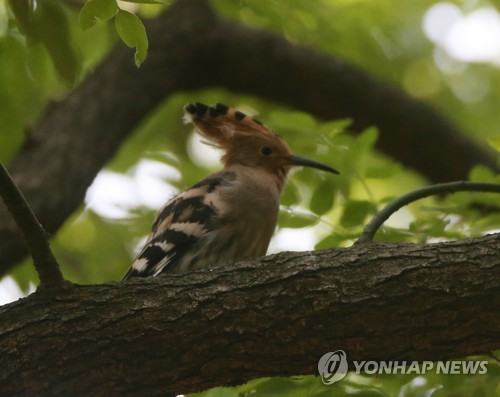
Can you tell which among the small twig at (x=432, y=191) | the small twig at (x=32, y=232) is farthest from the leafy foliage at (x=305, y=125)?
the small twig at (x=32, y=232)

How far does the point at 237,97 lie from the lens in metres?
6.25

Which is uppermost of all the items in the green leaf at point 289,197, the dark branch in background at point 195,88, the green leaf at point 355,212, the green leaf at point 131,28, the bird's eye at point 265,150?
the dark branch in background at point 195,88

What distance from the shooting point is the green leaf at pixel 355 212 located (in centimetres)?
333

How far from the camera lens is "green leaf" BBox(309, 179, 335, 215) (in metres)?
3.42

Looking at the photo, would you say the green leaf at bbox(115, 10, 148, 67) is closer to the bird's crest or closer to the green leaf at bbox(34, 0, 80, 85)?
the green leaf at bbox(34, 0, 80, 85)

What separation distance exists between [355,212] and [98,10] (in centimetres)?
140

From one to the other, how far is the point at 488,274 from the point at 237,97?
3.93m

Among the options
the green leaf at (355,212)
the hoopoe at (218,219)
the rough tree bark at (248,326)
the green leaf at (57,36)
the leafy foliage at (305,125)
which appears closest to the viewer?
the rough tree bark at (248,326)

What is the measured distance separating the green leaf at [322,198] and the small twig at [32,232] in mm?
1193

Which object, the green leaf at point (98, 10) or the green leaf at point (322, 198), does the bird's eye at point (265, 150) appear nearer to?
the green leaf at point (322, 198)

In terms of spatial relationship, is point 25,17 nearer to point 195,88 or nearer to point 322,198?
point 322,198

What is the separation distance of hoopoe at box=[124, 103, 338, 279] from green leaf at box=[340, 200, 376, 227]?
278 mm

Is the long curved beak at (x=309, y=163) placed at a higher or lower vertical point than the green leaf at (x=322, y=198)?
higher

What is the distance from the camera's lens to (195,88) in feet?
19.2
